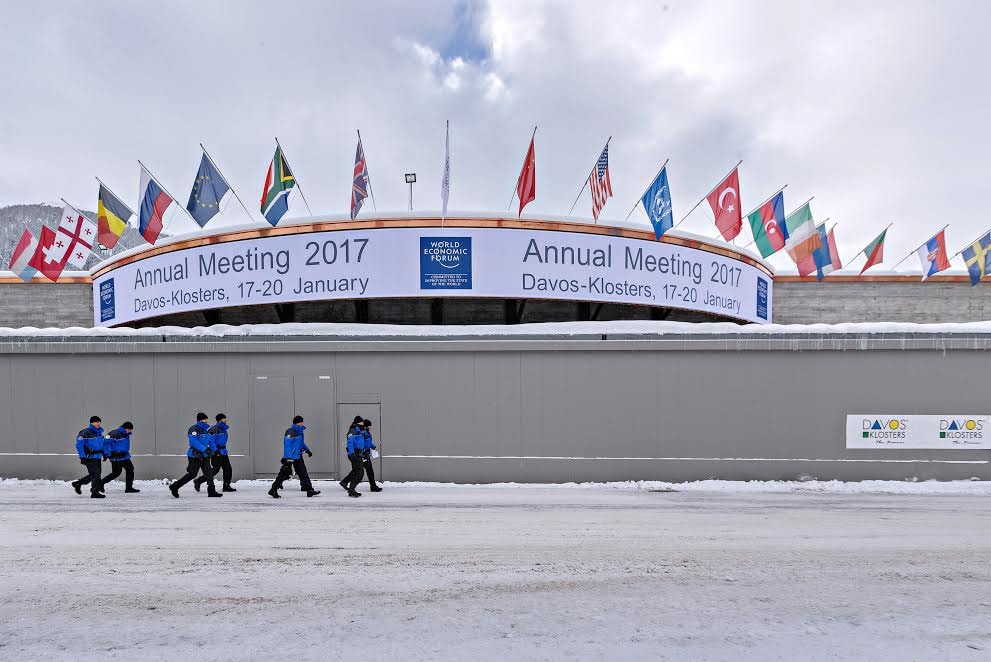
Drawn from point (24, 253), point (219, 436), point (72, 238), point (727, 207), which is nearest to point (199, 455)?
point (219, 436)

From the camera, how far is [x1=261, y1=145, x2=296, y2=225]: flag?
11891 mm

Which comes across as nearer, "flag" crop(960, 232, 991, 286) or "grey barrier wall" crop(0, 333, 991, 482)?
"grey barrier wall" crop(0, 333, 991, 482)

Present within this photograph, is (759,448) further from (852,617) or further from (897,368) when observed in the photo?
(852,617)

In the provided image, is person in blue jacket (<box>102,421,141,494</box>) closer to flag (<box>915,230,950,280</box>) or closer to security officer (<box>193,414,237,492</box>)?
security officer (<box>193,414,237,492</box>)

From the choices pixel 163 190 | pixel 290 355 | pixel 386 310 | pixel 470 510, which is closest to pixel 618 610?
pixel 470 510

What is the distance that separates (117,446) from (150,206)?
669 cm

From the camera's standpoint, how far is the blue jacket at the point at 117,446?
9.01m

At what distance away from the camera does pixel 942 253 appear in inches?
712

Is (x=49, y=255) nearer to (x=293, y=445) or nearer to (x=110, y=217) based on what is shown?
(x=110, y=217)

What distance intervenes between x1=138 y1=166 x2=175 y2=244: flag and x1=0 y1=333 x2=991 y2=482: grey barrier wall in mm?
3580

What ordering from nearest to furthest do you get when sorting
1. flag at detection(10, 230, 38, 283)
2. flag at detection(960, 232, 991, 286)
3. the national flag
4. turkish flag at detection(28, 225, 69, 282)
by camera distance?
1. turkish flag at detection(28, 225, 69, 282)
2. flag at detection(10, 230, 38, 283)
3. flag at detection(960, 232, 991, 286)
4. the national flag

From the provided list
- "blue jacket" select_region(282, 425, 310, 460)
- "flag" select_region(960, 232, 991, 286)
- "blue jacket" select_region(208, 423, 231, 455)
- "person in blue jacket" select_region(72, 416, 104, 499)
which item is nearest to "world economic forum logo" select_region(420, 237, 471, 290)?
"blue jacket" select_region(282, 425, 310, 460)

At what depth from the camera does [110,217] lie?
43.0ft

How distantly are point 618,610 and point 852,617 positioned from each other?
198 cm
